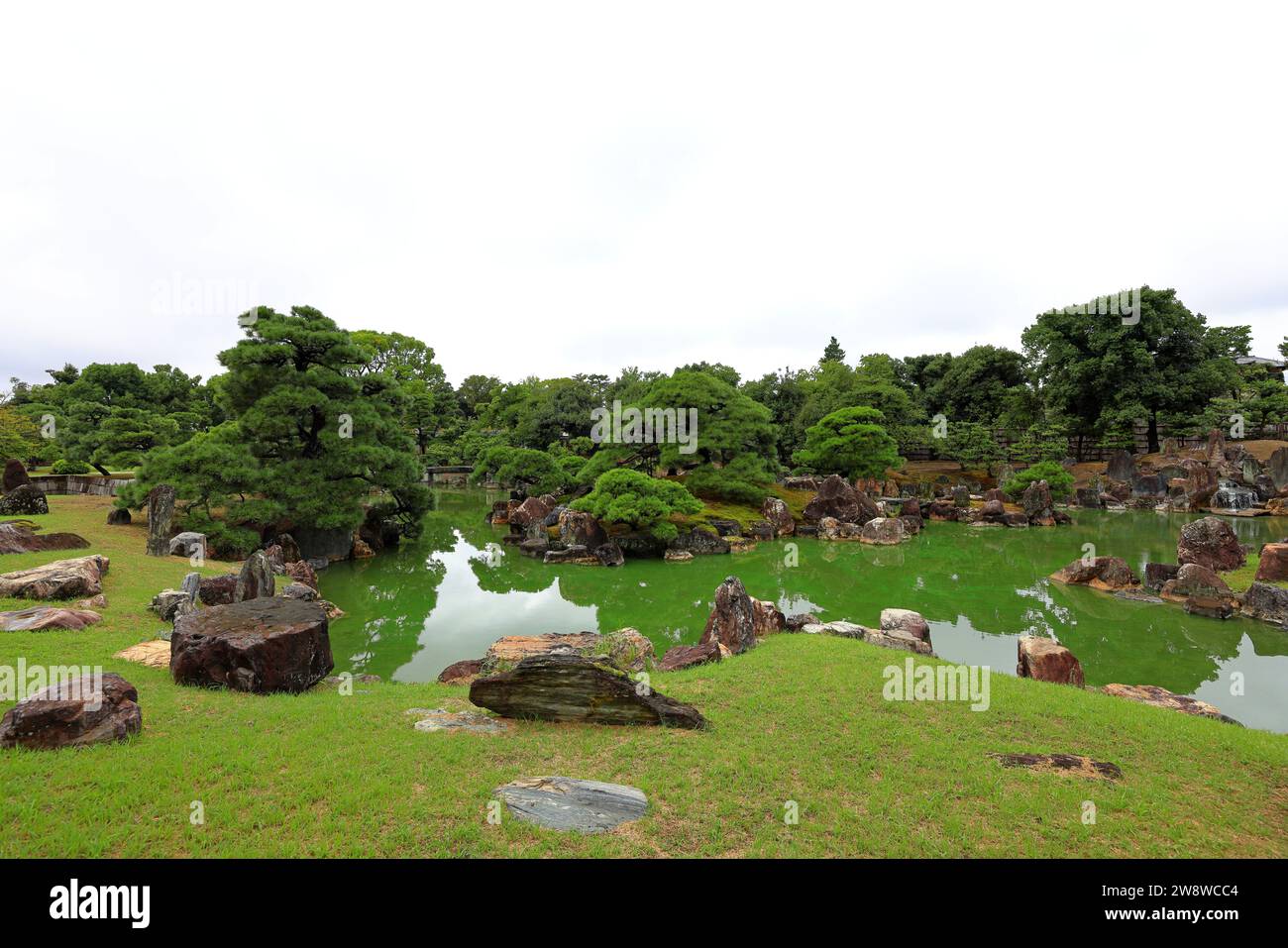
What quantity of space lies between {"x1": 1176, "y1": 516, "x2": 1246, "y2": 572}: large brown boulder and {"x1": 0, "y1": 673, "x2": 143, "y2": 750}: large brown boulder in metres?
20.3

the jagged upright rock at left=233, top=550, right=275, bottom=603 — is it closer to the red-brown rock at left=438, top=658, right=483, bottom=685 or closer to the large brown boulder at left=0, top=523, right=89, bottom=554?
the red-brown rock at left=438, top=658, right=483, bottom=685

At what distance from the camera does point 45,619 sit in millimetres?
7645

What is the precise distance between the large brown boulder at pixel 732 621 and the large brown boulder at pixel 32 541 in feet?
44.7

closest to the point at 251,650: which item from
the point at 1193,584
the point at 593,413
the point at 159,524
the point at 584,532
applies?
the point at 159,524

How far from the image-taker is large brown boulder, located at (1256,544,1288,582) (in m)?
12.3

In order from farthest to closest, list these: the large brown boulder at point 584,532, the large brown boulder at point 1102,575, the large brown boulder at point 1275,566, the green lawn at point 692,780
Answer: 1. the large brown boulder at point 584,532
2. the large brown boulder at point 1102,575
3. the large brown boulder at point 1275,566
4. the green lawn at point 692,780

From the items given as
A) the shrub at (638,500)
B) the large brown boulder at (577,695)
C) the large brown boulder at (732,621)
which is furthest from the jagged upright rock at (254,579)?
the shrub at (638,500)

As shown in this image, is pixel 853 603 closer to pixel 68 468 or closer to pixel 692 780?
pixel 692 780

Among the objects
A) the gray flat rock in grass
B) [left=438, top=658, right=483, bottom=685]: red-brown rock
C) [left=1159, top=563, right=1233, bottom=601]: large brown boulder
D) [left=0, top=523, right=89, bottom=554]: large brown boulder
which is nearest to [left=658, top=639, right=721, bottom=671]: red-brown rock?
[left=438, top=658, right=483, bottom=685]: red-brown rock

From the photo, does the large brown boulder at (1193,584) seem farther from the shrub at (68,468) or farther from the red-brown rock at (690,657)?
the shrub at (68,468)

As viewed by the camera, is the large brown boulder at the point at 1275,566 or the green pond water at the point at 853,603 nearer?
the green pond water at the point at 853,603

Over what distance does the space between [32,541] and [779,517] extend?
2120 centimetres

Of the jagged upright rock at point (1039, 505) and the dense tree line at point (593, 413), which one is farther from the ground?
the dense tree line at point (593, 413)

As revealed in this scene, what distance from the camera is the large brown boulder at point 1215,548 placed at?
46.9 feet
